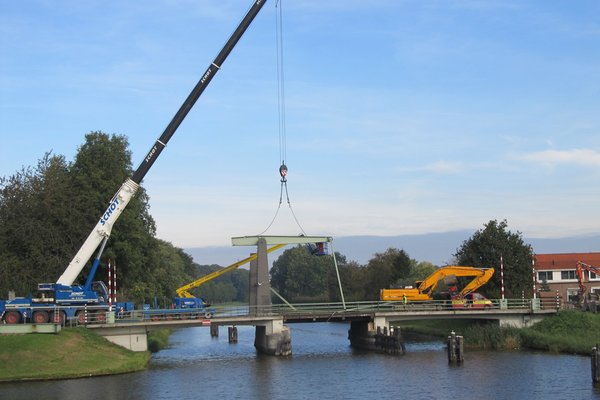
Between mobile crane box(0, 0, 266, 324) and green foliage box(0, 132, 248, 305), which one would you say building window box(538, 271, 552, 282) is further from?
mobile crane box(0, 0, 266, 324)

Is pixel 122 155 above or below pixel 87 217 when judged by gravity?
above

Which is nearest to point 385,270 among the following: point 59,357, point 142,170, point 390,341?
point 390,341

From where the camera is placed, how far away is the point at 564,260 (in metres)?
85.2

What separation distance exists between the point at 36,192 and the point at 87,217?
182 inches

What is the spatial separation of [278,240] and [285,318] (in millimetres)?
6144

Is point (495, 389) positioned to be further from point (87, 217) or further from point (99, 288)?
point (87, 217)

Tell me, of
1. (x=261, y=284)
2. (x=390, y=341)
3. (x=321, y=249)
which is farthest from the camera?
(x=321, y=249)

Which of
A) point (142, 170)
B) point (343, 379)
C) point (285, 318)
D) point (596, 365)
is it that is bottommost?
point (343, 379)

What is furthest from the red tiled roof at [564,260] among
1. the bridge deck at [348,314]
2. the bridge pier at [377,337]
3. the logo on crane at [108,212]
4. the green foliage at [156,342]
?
the logo on crane at [108,212]

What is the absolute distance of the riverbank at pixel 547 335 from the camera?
52.3 meters

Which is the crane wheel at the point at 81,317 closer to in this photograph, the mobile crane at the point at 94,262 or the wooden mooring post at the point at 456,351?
the mobile crane at the point at 94,262

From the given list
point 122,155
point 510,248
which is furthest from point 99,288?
point 510,248

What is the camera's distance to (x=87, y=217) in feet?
212

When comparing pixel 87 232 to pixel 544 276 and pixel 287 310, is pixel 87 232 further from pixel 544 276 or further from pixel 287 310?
pixel 544 276
